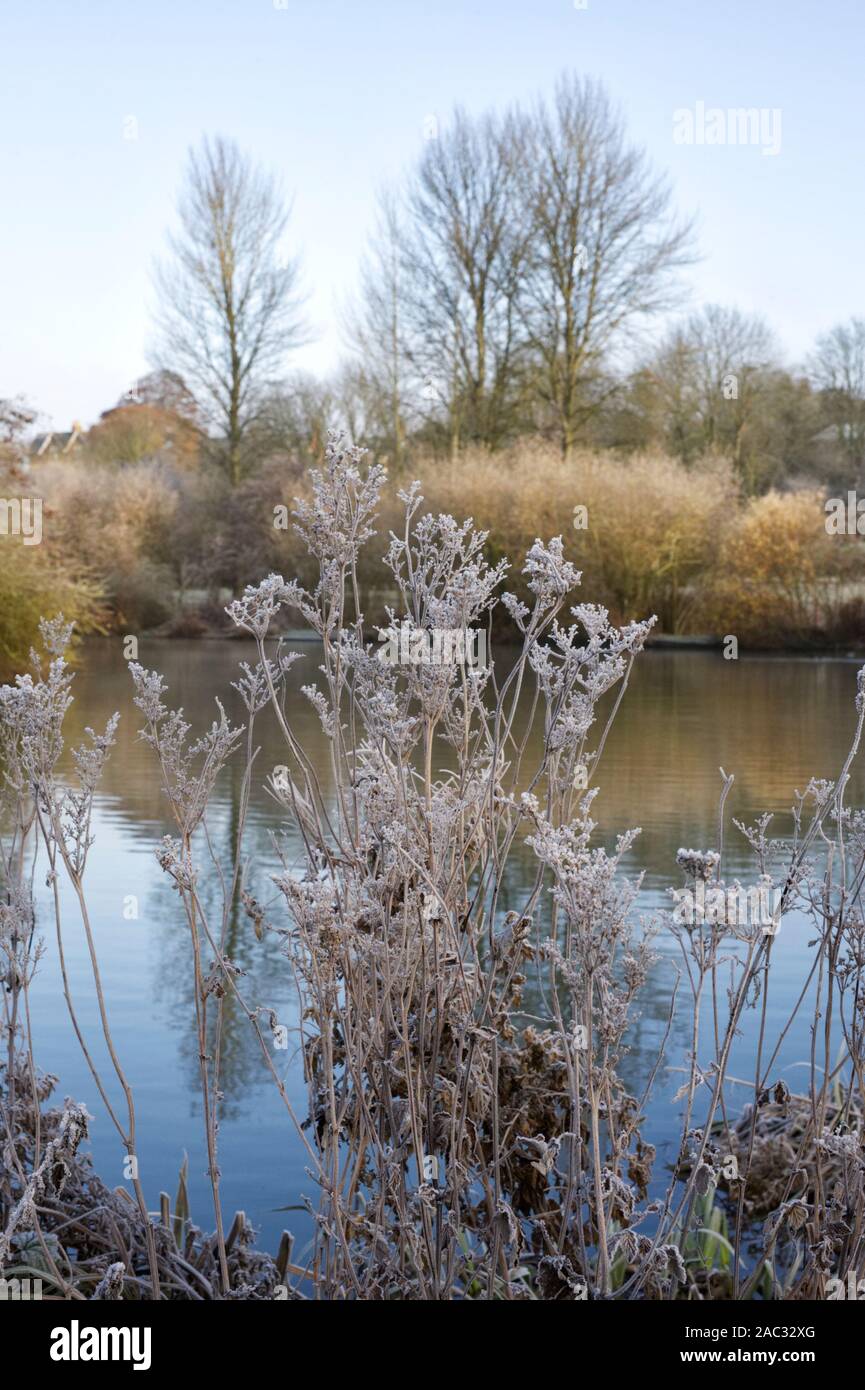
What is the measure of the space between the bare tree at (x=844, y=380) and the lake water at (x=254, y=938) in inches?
670

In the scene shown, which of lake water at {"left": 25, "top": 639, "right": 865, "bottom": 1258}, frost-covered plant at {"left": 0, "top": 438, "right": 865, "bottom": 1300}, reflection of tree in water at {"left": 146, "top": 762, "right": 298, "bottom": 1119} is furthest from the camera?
reflection of tree in water at {"left": 146, "top": 762, "right": 298, "bottom": 1119}

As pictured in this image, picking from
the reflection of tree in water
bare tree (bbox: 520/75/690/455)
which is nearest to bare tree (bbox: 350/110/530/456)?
bare tree (bbox: 520/75/690/455)

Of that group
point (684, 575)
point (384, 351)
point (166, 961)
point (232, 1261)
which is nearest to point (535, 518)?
point (684, 575)

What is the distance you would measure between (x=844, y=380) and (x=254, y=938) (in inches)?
1125

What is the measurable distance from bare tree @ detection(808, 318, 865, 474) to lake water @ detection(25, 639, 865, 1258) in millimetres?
17024

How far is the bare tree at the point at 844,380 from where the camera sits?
102ft

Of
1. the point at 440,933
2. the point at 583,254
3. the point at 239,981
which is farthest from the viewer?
the point at 583,254

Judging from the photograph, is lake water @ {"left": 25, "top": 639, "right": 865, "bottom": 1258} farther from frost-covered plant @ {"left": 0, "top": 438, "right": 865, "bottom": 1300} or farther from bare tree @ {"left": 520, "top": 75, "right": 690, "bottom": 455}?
bare tree @ {"left": 520, "top": 75, "right": 690, "bottom": 455}

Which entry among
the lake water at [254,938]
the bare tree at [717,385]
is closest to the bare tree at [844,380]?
the bare tree at [717,385]

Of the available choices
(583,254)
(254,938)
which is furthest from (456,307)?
(254,938)

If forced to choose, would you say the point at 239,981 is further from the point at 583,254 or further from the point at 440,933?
the point at 583,254

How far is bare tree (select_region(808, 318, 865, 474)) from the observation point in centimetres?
3102

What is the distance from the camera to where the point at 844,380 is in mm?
31922
